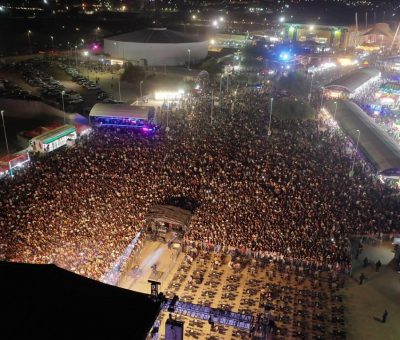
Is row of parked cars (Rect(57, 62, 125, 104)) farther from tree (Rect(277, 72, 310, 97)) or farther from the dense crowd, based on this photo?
tree (Rect(277, 72, 310, 97))

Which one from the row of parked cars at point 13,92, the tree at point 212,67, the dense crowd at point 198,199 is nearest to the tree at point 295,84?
the tree at point 212,67

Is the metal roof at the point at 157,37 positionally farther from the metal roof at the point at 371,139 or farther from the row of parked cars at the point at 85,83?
the metal roof at the point at 371,139

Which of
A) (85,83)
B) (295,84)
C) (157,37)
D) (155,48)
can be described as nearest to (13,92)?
(85,83)

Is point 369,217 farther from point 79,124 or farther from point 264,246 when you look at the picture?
point 79,124

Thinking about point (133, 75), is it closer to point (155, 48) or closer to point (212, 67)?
point (155, 48)

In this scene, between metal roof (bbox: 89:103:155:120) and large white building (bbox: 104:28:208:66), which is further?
large white building (bbox: 104:28:208:66)

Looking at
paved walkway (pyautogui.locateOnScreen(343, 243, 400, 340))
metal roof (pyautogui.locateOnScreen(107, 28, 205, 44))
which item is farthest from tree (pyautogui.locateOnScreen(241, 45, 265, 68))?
paved walkway (pyautogui.locateOnScreen(343, 243, 400, 340))
